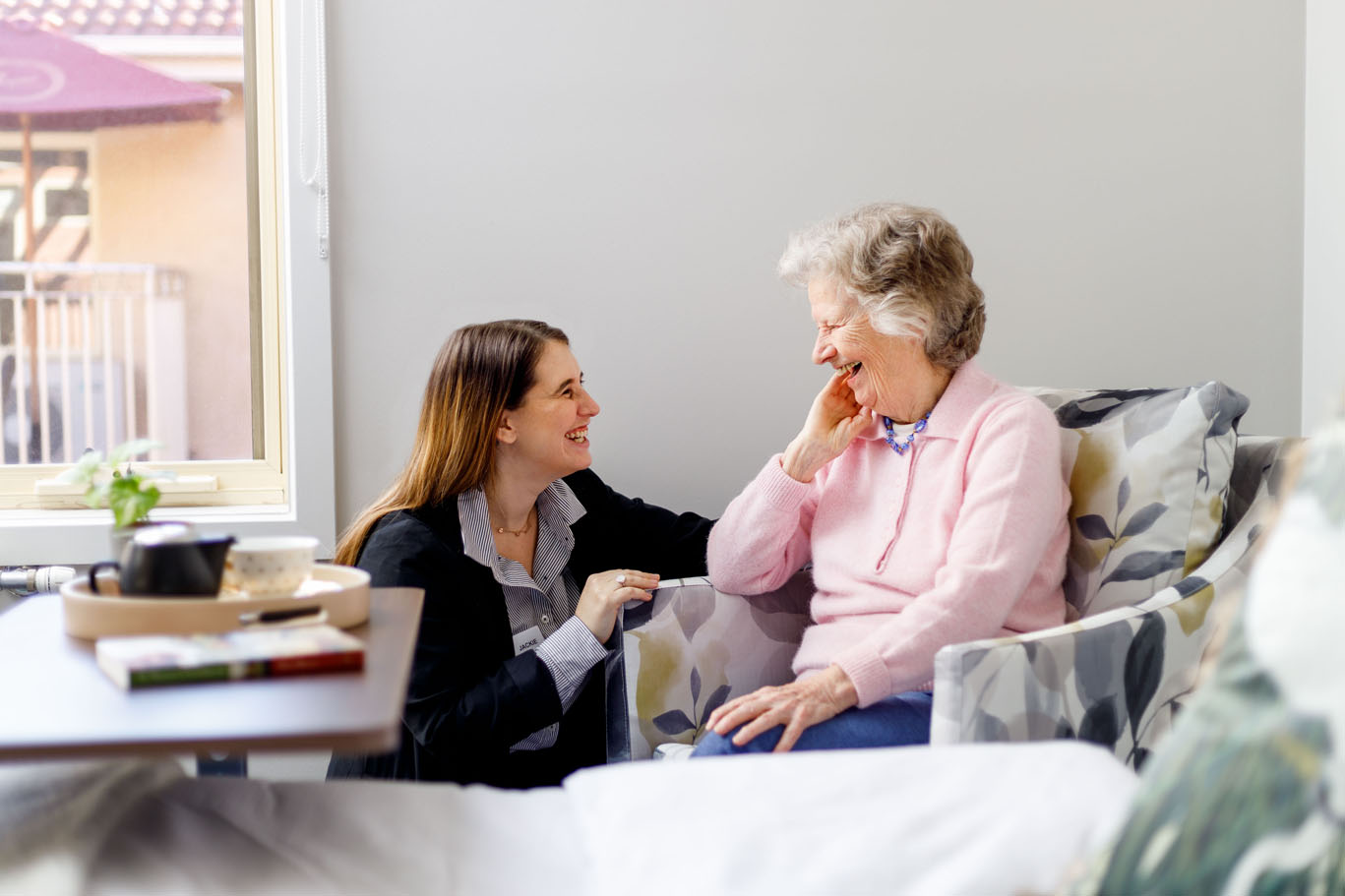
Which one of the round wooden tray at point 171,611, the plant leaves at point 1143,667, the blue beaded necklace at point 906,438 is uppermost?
the blue beaded necklace at point 906,438

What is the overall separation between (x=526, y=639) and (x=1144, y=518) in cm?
95

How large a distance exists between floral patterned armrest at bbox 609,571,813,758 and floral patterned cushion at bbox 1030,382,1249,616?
48 cm

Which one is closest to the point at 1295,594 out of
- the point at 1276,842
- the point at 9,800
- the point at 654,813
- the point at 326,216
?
the point at 1276,842

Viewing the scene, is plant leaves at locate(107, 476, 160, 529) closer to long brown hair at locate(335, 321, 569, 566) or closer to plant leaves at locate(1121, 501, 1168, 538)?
long brown hair at locate(335, 321, 569, 566)

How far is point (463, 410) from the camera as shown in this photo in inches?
72.5

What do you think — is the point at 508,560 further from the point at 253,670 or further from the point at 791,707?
the point at 253,670

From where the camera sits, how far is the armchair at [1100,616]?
53.0 inches

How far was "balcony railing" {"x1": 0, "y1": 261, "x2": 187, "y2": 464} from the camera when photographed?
222 cm

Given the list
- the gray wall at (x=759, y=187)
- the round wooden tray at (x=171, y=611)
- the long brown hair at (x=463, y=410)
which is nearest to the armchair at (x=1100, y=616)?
the long brown hair at (x=463, y=410)

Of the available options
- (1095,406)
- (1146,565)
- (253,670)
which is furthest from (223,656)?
(1095,406)

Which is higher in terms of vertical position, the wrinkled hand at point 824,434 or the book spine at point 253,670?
the wrinkled hand at point 824,434

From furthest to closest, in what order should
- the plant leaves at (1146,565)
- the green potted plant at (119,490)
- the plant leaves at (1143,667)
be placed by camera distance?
the plant leaves at (1146,565) → the plant leaves at (1143,667) → the green potted plant at (119,490)

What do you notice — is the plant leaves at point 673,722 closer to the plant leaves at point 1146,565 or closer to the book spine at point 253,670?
the plant leaves at point 1146,565

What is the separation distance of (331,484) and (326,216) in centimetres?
50
